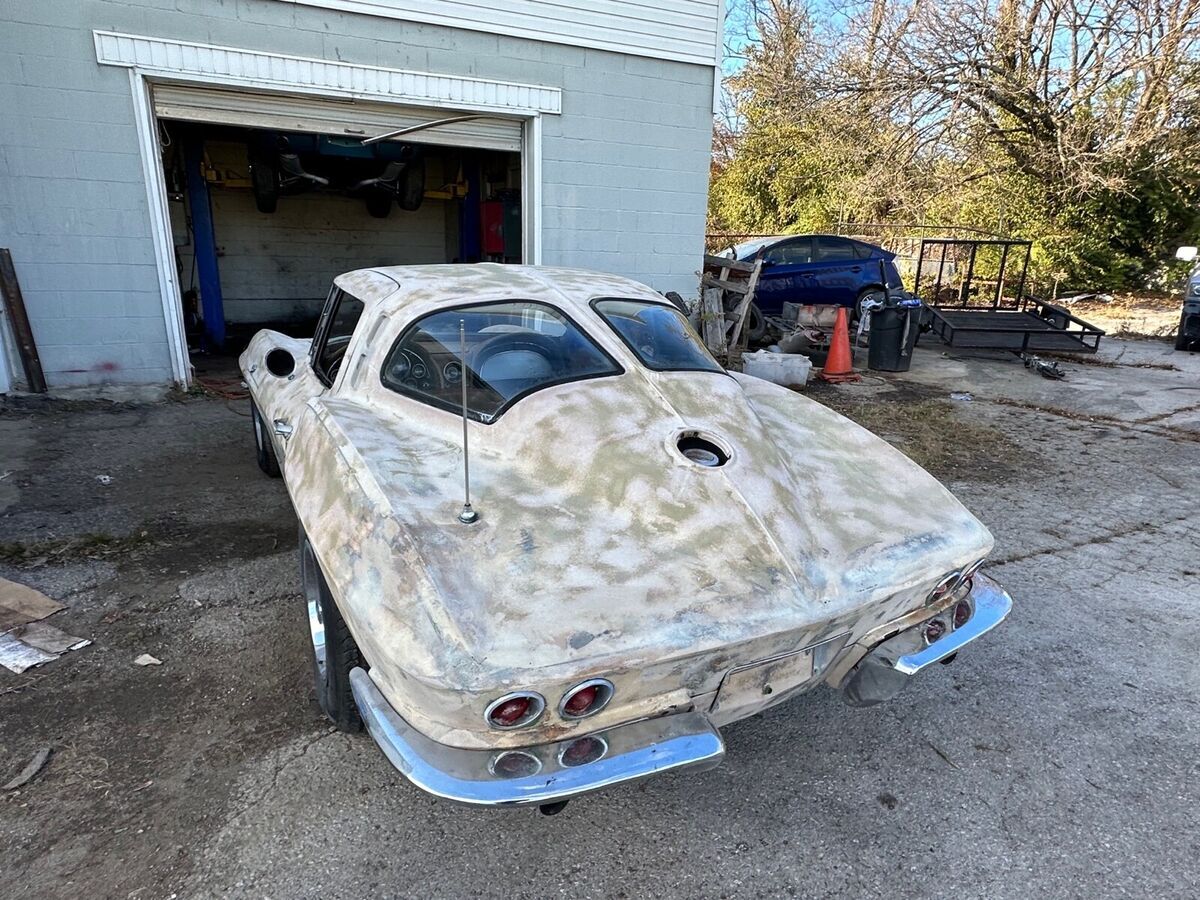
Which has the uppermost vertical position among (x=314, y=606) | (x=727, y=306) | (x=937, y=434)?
(x=727, y=306)

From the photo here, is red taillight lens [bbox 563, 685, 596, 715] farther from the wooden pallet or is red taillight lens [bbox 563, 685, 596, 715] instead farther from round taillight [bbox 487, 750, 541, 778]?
the wooden pallet

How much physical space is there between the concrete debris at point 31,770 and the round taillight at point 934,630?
282 centimetres

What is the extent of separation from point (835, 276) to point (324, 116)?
7.69 meters

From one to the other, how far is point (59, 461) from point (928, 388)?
8617 millimetres

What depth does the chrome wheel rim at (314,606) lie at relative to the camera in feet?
8.00

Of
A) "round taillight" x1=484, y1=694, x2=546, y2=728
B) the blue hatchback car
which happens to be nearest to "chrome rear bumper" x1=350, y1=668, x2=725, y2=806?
"round taillight" x1=484, y1=694, x2=546, y2=728

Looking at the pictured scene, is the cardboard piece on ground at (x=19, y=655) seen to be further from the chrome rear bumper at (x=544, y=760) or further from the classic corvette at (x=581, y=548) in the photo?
the chrome rear bumper at (x=544, y=760)

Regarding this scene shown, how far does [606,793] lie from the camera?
2275 millimetres

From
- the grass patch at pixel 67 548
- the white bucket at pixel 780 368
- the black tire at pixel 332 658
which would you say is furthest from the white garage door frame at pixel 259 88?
the black tire at pixel 332 658

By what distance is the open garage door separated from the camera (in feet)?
22.2

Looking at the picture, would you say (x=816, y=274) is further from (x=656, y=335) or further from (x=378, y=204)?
(x=656, y=335)

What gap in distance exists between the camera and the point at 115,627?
3023mm

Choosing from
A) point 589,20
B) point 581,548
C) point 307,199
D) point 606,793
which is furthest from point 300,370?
point 307,199

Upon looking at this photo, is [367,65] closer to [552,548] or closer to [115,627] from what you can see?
[115,627]
